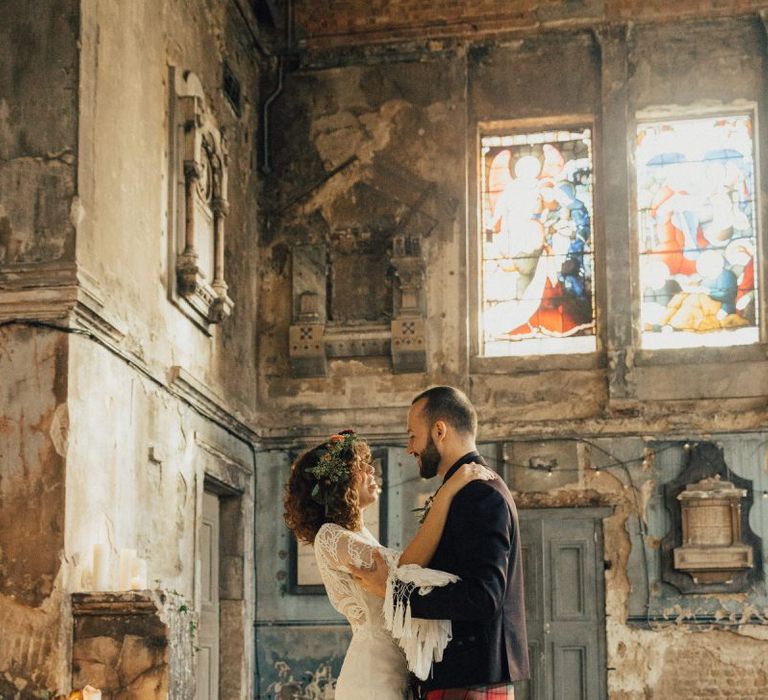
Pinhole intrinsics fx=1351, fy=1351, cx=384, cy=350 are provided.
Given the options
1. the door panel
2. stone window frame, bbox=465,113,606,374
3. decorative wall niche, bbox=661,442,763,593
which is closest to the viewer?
the door panel

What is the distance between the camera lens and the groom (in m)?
4.30

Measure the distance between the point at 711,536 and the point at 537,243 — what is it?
2903 millimetres

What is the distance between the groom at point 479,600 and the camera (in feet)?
14.1

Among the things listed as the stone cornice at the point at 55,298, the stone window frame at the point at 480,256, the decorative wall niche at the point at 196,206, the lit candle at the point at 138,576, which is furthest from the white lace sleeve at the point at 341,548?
the stone window frame at the point at 480,256

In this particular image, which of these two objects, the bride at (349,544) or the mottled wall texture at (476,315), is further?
the mottled wall texture at (476,315)

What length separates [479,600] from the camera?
4.27 meters

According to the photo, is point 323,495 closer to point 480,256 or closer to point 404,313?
point 404,313

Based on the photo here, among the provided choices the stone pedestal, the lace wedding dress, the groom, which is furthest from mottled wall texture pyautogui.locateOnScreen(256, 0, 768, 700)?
the groom

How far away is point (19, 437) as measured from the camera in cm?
711

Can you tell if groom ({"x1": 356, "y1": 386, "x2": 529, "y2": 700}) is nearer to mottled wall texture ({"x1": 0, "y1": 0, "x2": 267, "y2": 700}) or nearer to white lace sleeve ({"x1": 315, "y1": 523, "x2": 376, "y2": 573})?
white lace sleeve ({"x1": 315, "y1": 523, "x2": 376, "y2": 573})

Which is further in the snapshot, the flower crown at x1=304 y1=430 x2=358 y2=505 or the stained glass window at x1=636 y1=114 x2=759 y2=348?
the stained glass window at x1=636 y1=114 x2=759 y2=348

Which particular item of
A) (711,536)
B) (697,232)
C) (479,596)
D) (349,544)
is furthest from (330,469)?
(697,232)

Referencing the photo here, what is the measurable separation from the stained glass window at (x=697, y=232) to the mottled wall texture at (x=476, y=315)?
0.17 meters

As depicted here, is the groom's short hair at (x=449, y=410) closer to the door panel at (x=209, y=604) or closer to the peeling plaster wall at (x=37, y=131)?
the peeling plaster wall at (x=37, y=131)
